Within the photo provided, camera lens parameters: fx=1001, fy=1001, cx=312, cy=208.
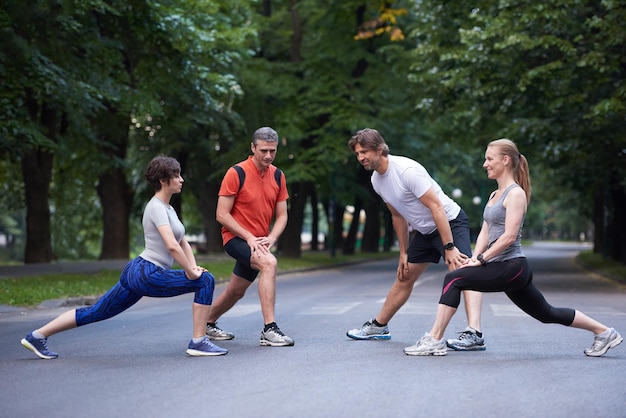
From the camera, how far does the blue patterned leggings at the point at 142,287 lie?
26.5ft

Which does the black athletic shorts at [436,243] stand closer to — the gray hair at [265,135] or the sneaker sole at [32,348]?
the gray hair at [265,135]

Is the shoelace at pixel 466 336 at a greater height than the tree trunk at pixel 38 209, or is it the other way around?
the tree trunk at pixel 38 209

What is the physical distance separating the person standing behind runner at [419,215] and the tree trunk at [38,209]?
20.7 meters

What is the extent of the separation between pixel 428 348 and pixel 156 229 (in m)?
2.42

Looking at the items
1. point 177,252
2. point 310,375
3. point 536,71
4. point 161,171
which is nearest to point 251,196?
point 161,171

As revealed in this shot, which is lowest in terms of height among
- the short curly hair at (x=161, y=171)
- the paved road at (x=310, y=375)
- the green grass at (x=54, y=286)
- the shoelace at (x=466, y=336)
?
the green grass at (x=54, y=286)

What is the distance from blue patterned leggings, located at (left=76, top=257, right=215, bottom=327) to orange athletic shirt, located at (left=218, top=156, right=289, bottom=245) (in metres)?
0.79

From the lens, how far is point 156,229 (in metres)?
8.09

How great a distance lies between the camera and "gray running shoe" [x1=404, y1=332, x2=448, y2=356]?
26.9 ft

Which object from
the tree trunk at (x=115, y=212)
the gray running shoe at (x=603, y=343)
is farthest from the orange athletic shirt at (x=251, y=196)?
the tree trunk at (x=115, y=212)

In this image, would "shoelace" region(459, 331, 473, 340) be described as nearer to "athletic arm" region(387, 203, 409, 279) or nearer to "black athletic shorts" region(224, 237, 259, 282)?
"athletic arm" region(387, 203, 409, 279)

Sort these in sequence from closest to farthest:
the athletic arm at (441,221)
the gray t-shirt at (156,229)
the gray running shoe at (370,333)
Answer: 1. the gray t-shirt at (156,229)
2. the athletic arm at (441,221)
3. the gray running shoe at (370,333)

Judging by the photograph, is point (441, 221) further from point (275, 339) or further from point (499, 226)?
point (275, 339)

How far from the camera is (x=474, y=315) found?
867 cm
